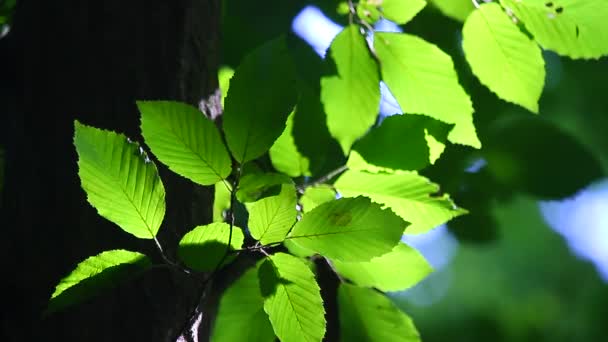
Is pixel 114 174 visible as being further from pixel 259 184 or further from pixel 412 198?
pixel 412 198

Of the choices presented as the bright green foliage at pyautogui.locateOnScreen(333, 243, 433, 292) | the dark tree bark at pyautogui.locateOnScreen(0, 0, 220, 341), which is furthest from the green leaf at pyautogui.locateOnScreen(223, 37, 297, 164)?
the bright green foliage at pyautogui.locateOnScreen(333, 243, 433, 292)

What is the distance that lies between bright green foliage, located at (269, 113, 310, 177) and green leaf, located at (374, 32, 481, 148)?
123 mm

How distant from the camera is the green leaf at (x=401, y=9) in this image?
66 centimetres

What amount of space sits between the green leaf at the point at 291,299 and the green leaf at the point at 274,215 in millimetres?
22

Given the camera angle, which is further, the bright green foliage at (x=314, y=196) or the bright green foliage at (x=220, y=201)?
the bright green foliage at (x=220, y=201)

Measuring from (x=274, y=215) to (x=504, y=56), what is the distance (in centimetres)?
33

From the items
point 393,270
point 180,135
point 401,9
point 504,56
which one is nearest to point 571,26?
point 504,56

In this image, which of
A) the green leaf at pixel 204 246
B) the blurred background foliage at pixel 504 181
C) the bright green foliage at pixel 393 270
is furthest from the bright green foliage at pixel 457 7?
the green leaf at pixel 204 246

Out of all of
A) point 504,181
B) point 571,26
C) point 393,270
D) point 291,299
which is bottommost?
point 504,181

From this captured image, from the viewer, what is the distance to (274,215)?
0.43m

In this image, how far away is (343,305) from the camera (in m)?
0.59

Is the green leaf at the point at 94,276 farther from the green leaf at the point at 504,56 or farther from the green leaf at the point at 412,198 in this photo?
the green leaf at the point at 504,56

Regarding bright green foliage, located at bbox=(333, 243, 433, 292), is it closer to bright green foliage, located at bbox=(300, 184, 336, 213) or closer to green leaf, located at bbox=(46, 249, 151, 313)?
bright green foliage, located at bbox=(300, 184, 336, 213)

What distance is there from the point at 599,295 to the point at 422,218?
499cm
